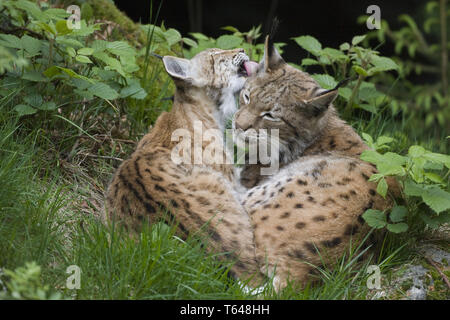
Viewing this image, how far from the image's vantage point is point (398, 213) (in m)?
3.56

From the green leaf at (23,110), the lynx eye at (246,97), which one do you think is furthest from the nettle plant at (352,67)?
the green leaf at (23,110)

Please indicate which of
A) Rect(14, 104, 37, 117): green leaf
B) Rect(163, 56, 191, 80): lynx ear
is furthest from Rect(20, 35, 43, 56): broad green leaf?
Rect(163, 56, 191, 80): lynx ear

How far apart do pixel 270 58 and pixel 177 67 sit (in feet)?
2.30

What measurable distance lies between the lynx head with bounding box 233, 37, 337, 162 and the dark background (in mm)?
4422

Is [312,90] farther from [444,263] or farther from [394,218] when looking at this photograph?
[444,263]

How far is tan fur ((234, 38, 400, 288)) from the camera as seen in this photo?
3387 mm

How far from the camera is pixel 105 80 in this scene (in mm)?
4551

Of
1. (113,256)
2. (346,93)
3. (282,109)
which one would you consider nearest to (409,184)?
(282,109)

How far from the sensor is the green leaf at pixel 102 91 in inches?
159

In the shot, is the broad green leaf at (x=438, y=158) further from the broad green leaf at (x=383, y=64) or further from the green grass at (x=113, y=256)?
the broad green leaf at (x=383, y=64)

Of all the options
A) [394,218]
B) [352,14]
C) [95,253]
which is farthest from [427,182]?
[352,14]

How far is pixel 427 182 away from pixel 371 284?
0.80 metres

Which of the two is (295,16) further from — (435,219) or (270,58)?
(435,219)

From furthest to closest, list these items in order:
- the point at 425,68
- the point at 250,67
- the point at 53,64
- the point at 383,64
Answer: the point at 425,68, the point at 383,64, the point at 250,67, the point at 53,64
